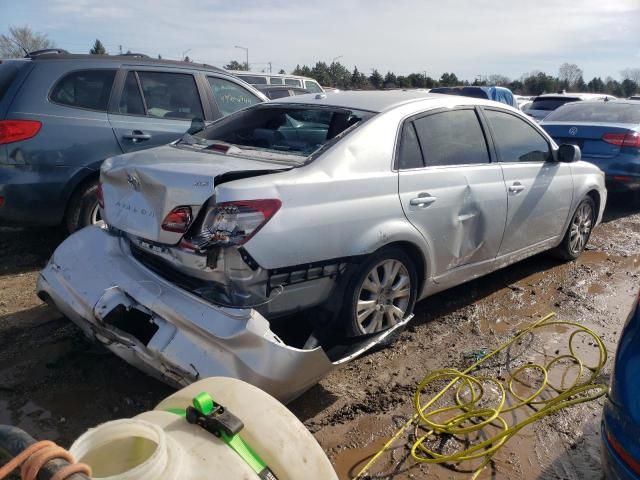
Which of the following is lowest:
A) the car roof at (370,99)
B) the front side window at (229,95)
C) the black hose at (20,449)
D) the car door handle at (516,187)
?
the car door handle at (516,187)

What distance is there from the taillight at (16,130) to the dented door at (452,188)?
10.2ft

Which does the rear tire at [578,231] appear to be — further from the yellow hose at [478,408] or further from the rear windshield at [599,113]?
the rear windshield at [599,113]

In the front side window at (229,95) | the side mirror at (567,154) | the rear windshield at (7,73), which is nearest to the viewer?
the rear windshield at (7,73)

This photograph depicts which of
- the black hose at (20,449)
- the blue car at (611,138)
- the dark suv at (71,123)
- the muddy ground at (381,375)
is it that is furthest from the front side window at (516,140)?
the black hose at (20,449)

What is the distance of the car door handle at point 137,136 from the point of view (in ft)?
17.2

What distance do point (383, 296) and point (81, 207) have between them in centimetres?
302

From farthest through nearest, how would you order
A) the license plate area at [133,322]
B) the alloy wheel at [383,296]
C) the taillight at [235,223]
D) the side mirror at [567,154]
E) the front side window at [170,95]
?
the front side window at [170,95]
the side mirror at [567,154]
the alloy wheel at [383,296]
the license plate area at [133,322]
the taillight at [235,223]

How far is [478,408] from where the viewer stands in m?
3.15

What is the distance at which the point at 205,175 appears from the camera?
9.09 feet

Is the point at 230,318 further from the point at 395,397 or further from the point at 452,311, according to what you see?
the point at 452,311

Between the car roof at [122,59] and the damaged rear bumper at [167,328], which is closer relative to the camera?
the damaged rear bumper at [167,328]

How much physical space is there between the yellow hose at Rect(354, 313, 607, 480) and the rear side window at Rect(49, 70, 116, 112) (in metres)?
3.83

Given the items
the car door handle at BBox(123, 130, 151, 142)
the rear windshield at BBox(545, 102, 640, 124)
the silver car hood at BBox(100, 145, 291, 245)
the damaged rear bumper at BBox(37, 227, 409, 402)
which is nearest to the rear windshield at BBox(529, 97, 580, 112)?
the rear windshield at BBox(545, 102, 640, 124)

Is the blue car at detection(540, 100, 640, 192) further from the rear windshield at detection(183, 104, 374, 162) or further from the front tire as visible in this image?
the rear windshield at detection(183, 104, 374, 162)
